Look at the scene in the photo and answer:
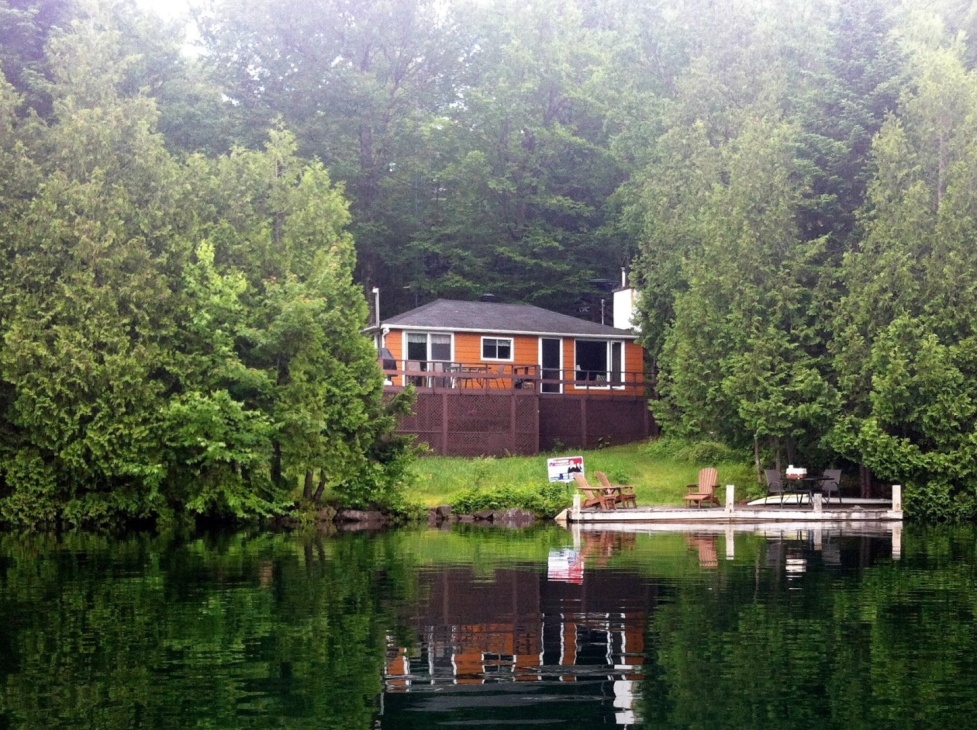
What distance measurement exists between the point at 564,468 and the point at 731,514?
5124 mm

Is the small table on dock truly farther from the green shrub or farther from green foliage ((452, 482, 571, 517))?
green foliage ((452, 482, 571, 517))

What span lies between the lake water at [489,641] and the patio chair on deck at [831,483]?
1290 cm

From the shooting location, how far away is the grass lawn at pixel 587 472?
38062 millimetres

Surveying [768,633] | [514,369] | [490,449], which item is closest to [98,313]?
[490,449]

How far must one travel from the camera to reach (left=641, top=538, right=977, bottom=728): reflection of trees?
416 inches

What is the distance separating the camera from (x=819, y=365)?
131ft

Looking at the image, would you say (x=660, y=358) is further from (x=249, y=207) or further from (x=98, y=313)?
(x=98, y=313)

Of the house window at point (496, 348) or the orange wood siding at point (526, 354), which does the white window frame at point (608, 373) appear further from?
the house window at point (496, 348)

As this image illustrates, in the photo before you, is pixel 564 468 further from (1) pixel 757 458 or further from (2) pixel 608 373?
(2) pixel 608 373

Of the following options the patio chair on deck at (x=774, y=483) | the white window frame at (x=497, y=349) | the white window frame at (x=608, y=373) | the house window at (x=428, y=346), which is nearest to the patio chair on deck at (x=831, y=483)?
the patio chair on deck at (x=774, y=483)

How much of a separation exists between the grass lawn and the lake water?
1374 cm

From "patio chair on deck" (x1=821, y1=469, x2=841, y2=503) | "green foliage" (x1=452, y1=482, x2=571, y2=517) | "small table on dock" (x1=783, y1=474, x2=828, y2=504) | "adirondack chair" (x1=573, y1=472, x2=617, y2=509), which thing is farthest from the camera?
"patio chair on deck" (x1=821, y1=469, x2=841, y2=503)

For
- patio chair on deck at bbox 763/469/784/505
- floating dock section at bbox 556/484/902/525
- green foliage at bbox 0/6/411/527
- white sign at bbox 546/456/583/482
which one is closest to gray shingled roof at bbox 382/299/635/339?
green foliage at bbox 0/6/411/527

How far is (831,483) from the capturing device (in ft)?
122
